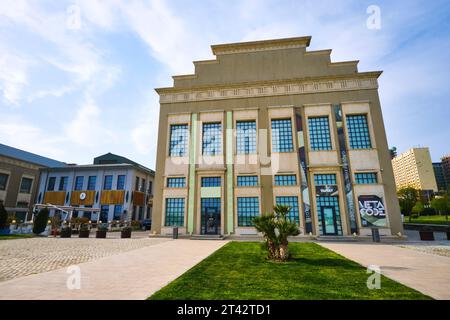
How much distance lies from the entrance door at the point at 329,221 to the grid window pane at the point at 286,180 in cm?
334

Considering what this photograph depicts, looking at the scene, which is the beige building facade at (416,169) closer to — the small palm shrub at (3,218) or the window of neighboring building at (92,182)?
the window of neighboring building at (92,182)

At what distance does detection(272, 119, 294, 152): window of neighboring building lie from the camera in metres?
21.6

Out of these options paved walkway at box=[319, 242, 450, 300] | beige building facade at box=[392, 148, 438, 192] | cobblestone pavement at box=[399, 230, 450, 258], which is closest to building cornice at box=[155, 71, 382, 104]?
cobblestone pavement at box=[399, 230, 450, 258]

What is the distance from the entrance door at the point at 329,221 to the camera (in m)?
19.4

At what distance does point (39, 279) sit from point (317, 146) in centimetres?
2078

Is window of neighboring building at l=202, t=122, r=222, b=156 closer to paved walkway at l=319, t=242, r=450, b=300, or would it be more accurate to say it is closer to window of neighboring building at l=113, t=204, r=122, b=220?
paved walkway at l=319, t=242, r=450, b=300

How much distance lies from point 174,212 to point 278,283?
1694 cm

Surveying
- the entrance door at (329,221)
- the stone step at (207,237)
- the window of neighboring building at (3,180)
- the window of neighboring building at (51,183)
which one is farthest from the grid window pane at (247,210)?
the window of neighboring building at (3,180)

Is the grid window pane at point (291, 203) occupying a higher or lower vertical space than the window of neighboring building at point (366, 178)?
lower

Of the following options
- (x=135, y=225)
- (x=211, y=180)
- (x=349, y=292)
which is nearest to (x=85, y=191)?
(x=135, y=225)

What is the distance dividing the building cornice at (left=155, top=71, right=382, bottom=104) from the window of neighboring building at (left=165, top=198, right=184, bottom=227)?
34.5 feet

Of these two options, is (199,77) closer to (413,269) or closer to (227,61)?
(227,61)

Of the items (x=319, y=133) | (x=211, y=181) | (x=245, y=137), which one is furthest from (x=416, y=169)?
(x=211, y=181)

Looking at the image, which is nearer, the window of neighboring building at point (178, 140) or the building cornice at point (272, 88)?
the building cornice at point (272, 88)
